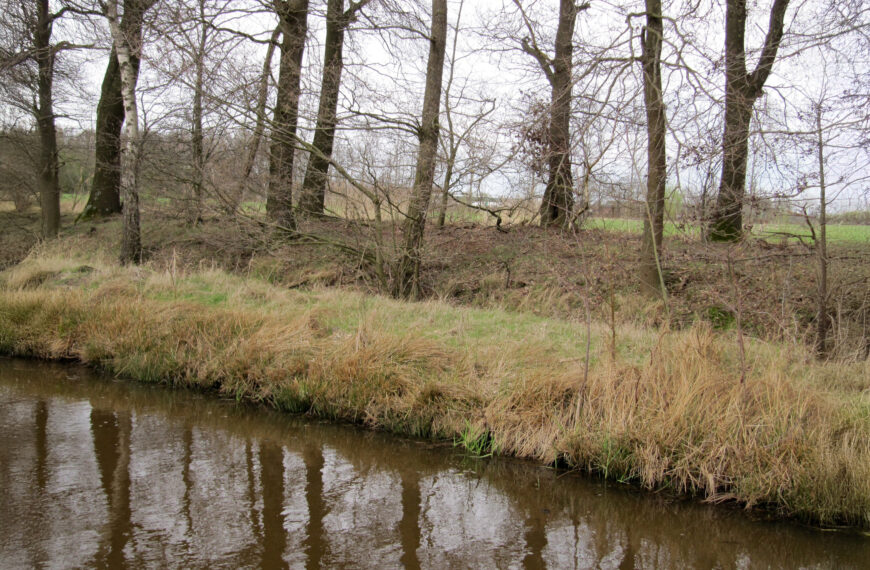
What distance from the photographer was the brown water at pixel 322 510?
14.4 feet

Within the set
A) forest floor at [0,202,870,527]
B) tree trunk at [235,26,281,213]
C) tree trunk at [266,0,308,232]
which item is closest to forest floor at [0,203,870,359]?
forest floor at [0,202,870,527]

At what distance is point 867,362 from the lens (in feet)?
23.1

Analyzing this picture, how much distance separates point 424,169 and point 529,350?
4.72 m

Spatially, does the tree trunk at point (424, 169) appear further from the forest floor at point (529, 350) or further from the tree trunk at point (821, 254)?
the tree trunk at point (821, 254)

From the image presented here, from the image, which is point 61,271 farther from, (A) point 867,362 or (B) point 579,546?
(A) point 867,362

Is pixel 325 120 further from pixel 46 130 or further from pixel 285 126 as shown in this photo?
pixel 46 130

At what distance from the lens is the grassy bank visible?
5340mm

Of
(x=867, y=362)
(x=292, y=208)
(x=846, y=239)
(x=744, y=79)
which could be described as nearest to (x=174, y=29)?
(x=292, y=208)

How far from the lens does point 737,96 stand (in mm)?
8125

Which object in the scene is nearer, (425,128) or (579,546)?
(579,546)

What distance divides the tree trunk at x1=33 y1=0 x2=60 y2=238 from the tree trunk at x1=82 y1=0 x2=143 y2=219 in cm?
108

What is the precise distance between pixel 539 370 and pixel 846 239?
10.4m

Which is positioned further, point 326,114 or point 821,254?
point 326,114

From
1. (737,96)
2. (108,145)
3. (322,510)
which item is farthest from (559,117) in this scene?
(108,145)
